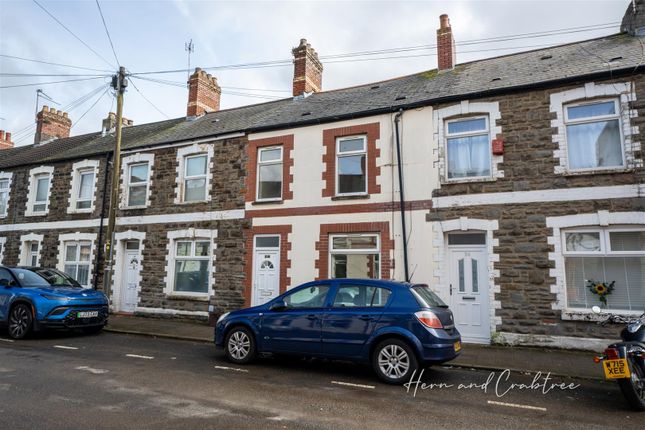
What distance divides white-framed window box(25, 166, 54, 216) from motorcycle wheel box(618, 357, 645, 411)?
62.5 ft

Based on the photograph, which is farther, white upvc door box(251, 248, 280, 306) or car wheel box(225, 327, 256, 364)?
white upvc door box(251, 248, 280, 306)

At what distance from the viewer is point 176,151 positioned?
47.5ft

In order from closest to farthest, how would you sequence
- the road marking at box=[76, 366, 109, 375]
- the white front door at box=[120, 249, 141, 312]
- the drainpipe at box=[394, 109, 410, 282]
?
the road marking at box=[76, 366, 109, 375], the drainpipe at box=[394, 109, 410, 282], the white front door at box=[120, 249, 141, 312]

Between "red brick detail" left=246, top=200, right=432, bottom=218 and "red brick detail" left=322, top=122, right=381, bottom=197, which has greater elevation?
"red brick detail" left=322, top=122, right=381, bottom=197

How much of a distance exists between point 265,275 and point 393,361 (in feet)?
22.0

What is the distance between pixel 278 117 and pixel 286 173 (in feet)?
7.43

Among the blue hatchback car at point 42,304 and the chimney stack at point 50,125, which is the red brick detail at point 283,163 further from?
the chimney stack at point 50,125

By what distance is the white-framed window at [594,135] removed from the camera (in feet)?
30.3

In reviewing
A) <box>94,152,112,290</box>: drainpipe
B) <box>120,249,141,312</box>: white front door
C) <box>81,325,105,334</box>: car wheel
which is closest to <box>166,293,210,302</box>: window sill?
<box>120,249,141,312</box>: white front door

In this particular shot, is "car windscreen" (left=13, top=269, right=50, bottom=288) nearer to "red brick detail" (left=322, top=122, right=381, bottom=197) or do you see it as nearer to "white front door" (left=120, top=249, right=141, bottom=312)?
"white front door" (left=120, top=249, right=141, bottom=312)

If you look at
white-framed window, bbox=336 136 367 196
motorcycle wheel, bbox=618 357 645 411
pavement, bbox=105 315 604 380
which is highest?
white-framed window, bbox=336 136 367 196

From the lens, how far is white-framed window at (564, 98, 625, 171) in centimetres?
923

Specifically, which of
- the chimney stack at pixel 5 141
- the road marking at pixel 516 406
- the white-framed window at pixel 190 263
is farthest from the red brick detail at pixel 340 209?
the chimney stack at pixel 5 141

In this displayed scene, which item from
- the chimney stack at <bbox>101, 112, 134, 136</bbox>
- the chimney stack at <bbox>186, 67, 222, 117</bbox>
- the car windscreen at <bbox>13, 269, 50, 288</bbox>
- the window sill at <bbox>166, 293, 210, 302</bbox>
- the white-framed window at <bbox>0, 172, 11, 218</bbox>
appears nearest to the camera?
the car windscreen at <bbox>13, 269, 50, 288</bbox>
